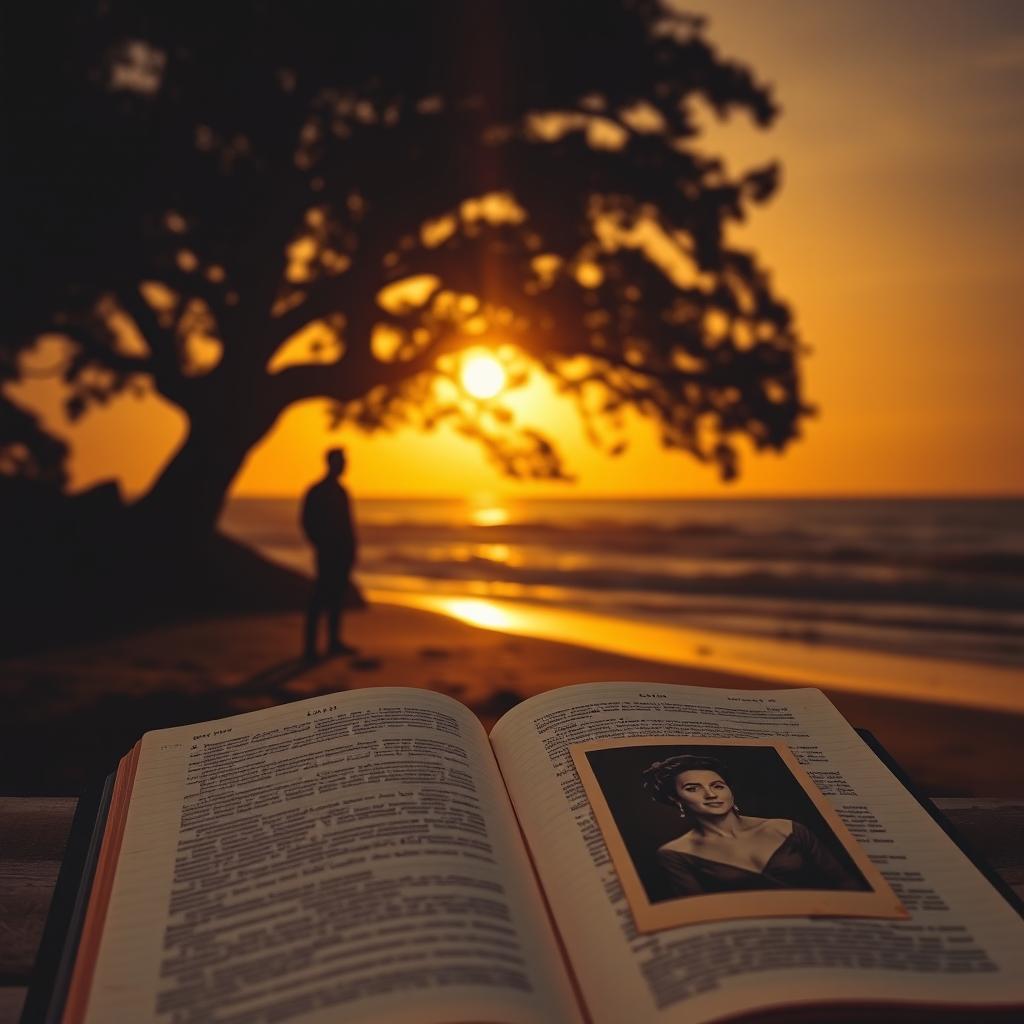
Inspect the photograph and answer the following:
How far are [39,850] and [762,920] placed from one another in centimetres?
87

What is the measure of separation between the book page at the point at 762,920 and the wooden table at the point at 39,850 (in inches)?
5.7

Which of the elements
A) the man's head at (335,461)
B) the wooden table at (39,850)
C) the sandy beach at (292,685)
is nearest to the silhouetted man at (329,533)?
the man's head at (335,461)

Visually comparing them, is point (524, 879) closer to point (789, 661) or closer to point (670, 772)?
point (670, 772)

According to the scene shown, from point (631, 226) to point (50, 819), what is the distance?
7583 mm

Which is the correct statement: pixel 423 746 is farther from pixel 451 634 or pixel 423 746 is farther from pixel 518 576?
pixel 518 576

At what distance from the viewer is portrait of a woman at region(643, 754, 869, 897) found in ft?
2.90

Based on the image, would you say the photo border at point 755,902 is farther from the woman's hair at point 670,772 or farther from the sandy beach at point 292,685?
the sandy beach at point 292,685

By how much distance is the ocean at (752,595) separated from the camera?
24.3ft

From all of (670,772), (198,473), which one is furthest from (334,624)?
(670,772)

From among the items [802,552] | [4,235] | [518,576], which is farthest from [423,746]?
[802,552]

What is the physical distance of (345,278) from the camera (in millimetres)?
8031

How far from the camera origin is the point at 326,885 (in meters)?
0.83

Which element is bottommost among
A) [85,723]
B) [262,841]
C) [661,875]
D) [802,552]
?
[661,875]

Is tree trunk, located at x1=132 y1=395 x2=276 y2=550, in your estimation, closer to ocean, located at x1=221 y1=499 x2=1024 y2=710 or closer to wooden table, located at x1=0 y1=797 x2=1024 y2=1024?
ocean, located at x1=221 y1=499 x2=1024 y2=710
